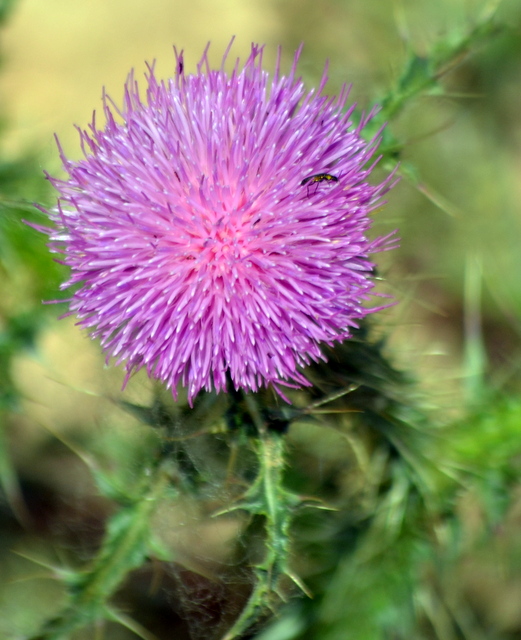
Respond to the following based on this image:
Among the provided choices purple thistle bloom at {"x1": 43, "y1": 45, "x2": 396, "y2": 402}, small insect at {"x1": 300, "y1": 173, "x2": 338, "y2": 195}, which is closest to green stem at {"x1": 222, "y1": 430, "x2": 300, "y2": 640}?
purple thistle bloom at {"x1": 43, "y1": 45, "x2": 396, "y2": 402}

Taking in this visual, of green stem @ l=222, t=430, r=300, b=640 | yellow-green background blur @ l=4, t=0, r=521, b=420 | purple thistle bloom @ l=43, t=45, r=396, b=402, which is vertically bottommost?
green stem @ l=222, t=430, r=300, b=640

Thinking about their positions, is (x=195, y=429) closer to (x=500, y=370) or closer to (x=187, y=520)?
(x=187, y=520)

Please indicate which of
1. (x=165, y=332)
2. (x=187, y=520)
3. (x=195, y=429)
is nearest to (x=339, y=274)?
(x=165, y=332)

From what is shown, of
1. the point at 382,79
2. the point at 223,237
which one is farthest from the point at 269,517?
the point at 382,79

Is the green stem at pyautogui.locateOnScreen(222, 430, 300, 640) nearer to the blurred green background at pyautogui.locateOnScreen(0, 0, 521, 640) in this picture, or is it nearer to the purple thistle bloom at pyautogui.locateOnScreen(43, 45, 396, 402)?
the purple thistle bloom at pyautogui.locateOnScreen(43, 45, 396, 402)

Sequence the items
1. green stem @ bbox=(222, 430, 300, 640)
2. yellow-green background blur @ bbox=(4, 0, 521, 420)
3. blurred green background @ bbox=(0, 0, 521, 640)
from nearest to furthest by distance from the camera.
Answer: green stem @ bbox=(222, 430, 300, 640) → blurred green background @ bbox=(0, 0, 521, 640) → yellow-green background blur @ bbox=(4, 0, 521, 420)

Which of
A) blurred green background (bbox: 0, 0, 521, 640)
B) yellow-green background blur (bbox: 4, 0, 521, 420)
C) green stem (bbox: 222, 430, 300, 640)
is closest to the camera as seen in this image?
green stem (bbox: 222, 430, 300, 640)
